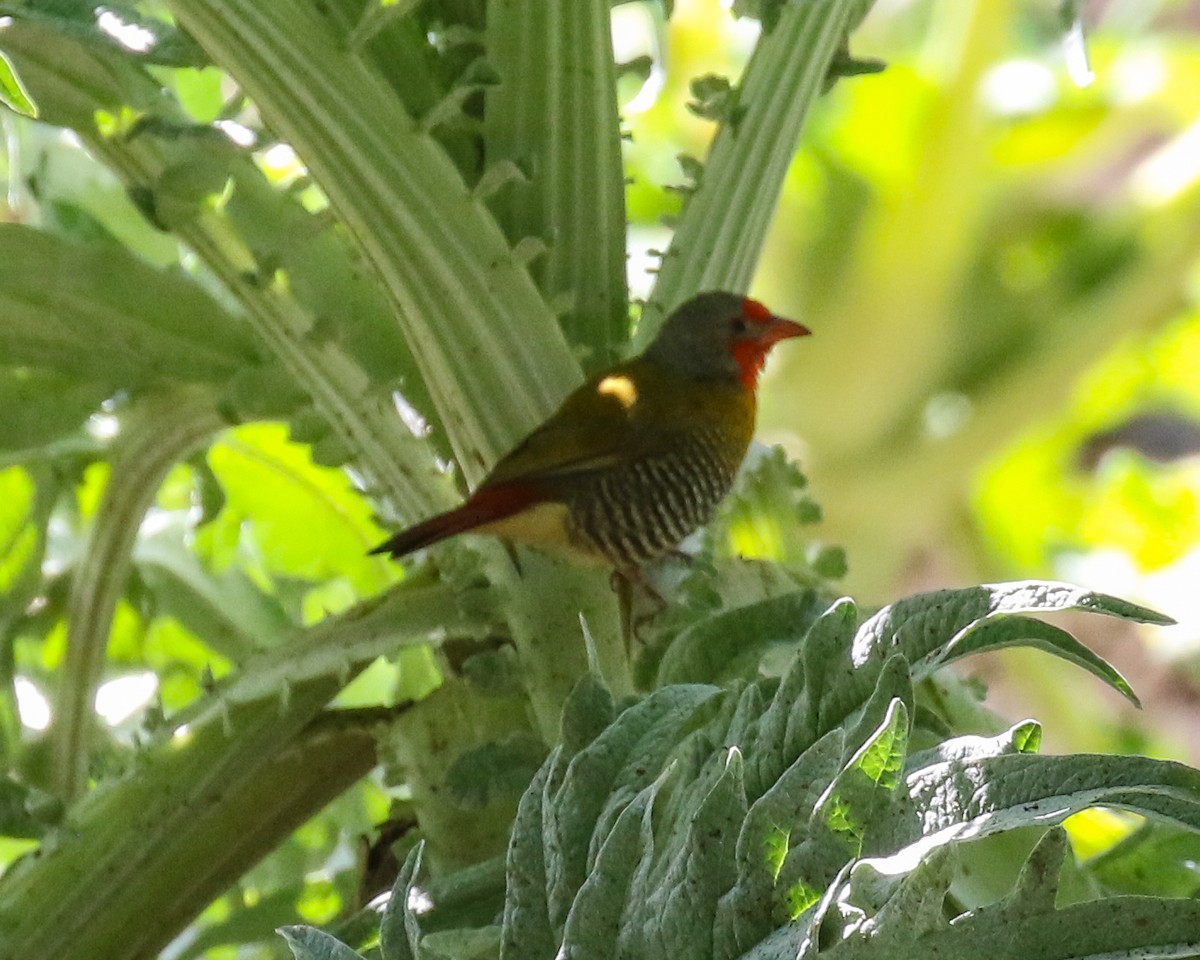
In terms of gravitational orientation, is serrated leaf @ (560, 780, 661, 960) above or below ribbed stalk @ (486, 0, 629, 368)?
below

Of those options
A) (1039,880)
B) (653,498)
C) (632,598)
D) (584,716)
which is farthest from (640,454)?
(1039,880)

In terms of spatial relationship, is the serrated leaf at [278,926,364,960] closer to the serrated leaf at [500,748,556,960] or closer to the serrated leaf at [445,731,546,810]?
the serrated leaf at [500,748,556,960]

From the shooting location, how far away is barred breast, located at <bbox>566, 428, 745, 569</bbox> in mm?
767

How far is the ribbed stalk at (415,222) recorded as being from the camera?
1.90ft

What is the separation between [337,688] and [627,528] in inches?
9.8

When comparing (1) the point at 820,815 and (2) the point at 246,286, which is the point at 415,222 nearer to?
(2) the point at 246,286

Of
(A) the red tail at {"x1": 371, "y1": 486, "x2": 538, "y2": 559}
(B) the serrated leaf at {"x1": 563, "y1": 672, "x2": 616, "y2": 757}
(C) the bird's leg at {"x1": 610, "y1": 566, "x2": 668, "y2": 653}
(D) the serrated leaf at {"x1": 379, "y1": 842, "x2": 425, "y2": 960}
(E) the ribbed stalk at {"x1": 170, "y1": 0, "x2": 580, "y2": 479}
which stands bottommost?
(D) the serrated leaf at {"x1": 379, "y1": 842, "x2": 425, "y2": 960}

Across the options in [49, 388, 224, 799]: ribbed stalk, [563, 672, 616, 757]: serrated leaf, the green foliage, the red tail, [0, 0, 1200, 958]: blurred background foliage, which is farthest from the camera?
[0, 0, 1200, 958]: blurred background foliage

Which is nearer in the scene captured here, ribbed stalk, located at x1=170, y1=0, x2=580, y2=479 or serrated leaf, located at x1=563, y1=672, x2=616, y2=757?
serrated leaf, located at x1=563, y1=672, x2=616, y2=757

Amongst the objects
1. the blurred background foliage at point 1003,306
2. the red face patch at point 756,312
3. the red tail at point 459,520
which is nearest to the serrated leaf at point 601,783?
the red tail at point 459,520

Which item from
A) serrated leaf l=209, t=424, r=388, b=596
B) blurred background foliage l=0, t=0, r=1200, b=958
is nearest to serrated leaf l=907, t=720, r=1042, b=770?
serrated leaf l=209, t=424, r=388, b=596

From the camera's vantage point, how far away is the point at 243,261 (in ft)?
2.09

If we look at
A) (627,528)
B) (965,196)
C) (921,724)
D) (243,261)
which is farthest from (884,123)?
(921,724)

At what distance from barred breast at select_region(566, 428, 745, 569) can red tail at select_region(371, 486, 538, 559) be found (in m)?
0.04
